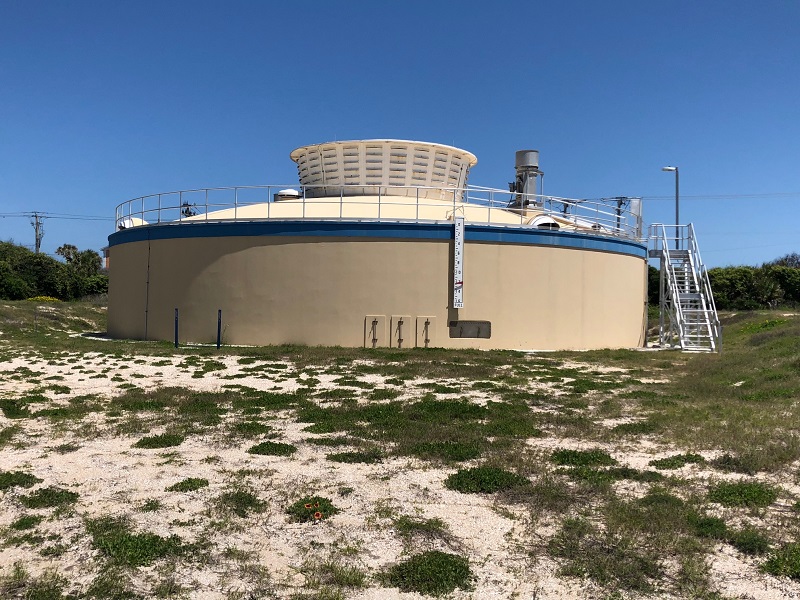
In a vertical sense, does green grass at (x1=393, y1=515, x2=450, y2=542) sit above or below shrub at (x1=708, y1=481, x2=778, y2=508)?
below

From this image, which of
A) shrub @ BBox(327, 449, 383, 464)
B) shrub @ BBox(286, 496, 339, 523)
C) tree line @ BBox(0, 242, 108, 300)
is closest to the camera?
shrub @ BBox(286, 496, 339, 523)

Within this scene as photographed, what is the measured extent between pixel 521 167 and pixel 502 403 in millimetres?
19609

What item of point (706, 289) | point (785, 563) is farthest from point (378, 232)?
point (785, 563)

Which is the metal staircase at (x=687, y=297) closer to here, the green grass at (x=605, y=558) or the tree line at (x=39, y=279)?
the green grass at (x=605, y=558)

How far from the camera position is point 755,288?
5700 cm

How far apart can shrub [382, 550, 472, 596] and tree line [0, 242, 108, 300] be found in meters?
66.5

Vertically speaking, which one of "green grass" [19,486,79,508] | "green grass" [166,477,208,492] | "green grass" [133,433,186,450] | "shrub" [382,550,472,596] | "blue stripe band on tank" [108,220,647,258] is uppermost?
"blue stripe band on tank" [108,220,647,258]

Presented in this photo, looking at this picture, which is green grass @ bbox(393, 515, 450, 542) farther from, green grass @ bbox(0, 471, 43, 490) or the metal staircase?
the metal staircase

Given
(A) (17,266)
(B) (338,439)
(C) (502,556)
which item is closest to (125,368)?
(B) (338,439)

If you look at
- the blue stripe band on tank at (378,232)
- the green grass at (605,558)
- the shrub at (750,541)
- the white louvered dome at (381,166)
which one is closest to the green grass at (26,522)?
the green grass at (605,558)

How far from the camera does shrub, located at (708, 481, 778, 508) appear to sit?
6887mm

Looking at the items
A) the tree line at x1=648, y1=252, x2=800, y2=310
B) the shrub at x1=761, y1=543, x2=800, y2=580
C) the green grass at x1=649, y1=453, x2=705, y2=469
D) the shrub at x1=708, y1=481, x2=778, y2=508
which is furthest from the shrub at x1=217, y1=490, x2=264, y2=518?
the tree line at x1=648, y1=252, x2=800, y2=310

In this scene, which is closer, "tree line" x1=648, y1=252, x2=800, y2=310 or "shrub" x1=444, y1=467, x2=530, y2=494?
"shrub" x1=444, y1=467, x2=530, y2=494

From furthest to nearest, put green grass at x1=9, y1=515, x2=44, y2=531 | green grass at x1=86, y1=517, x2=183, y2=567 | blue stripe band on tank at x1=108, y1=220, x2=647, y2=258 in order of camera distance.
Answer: blue stripe band on tank at x1=108, y1=220, x2=647, y2=258 → green grass at x1=9, y1=515, x2=44, y2=531 → green grass at x1=86, y1=517, x2=183, y2=567
